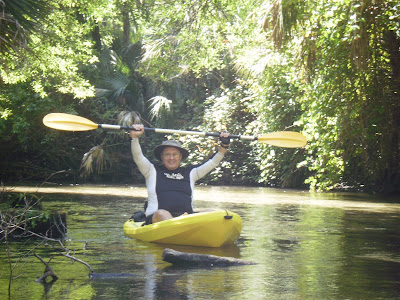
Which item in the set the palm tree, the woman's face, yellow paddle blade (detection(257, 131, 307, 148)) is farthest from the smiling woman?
the palm tree

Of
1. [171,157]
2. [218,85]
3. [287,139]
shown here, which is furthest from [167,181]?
[218,85]

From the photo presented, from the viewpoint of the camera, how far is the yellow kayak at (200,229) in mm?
7453

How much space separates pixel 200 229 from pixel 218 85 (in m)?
17.2

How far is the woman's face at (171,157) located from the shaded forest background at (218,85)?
1.41m

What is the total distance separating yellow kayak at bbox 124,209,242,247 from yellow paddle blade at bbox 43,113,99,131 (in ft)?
5.93

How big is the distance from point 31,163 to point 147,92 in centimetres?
472

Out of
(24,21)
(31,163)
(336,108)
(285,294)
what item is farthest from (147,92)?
(285,294)

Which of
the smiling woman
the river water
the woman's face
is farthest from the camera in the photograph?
the woman's face

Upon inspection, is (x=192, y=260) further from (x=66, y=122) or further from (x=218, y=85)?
(x=218, y=85)

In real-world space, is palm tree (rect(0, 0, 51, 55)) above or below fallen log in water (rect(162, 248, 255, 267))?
above

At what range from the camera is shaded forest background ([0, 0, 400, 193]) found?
1200 cm

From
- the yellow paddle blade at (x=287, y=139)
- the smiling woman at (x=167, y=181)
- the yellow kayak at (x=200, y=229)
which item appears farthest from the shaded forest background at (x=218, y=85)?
the yellow paddle blade at (x=287, y=139)

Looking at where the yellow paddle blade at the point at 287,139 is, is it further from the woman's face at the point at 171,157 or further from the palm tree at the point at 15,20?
the palm tree at the point at 15,20

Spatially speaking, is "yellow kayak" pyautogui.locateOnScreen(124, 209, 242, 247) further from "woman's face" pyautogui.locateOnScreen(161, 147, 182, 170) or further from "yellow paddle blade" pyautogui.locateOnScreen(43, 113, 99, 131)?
"yellow paddle blade" pyautogui.locateOnScreen(43, 113, 99, 131)
